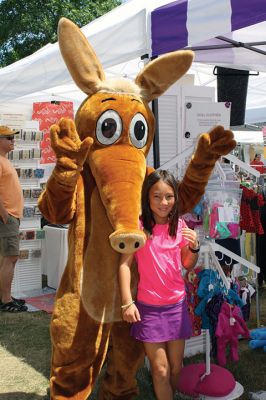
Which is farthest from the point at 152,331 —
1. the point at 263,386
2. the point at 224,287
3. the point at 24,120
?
the point at 24,120

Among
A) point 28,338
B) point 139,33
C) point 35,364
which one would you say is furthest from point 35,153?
point 139,33

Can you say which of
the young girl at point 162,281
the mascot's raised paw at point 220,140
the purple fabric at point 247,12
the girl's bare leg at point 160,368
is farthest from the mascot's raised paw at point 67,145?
the girl's bare leg at point 160,368

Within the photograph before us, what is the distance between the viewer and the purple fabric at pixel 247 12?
2.12 m

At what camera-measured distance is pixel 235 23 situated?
7.23ft

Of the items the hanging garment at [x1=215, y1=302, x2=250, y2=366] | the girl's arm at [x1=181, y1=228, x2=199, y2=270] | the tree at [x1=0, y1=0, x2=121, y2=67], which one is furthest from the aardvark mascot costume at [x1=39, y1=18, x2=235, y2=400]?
the tree at [x1=0, y1=0, x2=121, y2=67]

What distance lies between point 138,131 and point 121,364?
48.3 inches

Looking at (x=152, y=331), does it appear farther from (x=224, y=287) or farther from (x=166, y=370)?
(x=224, y=287)

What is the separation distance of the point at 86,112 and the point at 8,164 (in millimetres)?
2738

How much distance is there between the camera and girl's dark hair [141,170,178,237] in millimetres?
2490

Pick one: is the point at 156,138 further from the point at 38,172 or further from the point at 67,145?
the point at 38,172

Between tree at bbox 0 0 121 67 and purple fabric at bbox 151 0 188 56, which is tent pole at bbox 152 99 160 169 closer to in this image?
purple fabric at bbox 151 0 188 56

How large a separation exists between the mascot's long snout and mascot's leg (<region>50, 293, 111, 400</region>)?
1.45 feet

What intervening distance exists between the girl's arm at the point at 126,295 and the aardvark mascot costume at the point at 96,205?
7 centimetres

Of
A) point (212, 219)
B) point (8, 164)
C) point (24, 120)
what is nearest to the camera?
point (212, 219)
